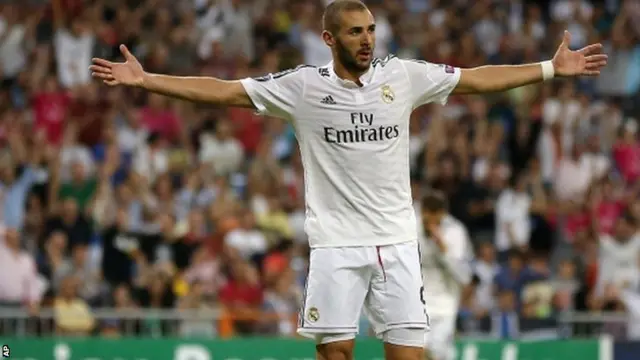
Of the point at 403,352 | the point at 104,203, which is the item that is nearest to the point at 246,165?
the point at 104,203

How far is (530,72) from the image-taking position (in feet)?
31.7

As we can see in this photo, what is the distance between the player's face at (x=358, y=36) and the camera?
9.31 m

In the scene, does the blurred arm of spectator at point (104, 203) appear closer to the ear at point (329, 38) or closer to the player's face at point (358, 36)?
the ear at point (329, 38)

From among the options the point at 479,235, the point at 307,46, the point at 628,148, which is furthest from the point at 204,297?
the point at 628,148

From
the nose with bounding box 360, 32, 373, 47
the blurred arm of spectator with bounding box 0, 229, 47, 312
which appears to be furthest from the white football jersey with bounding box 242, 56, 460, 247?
the blurred arm of spectator with bounding box 0, 229, 47, 312

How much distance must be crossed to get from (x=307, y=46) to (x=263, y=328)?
17.7 feet

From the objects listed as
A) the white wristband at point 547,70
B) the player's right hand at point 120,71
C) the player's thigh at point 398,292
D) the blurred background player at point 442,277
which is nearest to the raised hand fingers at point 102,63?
the player's right hand at point 120,71

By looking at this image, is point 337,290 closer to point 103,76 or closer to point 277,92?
point 277,92

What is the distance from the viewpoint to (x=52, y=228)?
58.4 feet

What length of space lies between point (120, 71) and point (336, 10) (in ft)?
4.02

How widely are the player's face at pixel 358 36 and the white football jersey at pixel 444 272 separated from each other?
203 inches

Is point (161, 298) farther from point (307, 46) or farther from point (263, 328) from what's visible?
point (307, 46)

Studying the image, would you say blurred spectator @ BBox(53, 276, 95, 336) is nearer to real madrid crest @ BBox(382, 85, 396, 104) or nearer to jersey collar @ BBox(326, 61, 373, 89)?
jersey collar @ BBox(326, 61, 373, 89)

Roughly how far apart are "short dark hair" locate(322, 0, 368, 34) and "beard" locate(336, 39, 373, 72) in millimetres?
83
